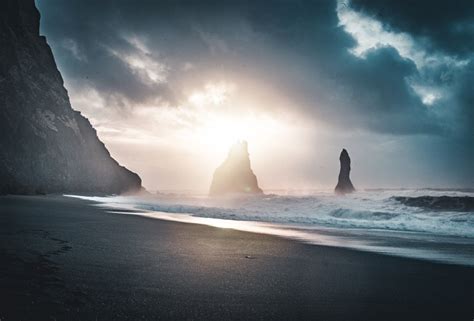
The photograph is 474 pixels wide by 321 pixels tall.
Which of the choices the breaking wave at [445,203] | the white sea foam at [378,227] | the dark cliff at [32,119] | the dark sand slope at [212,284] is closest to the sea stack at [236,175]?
the dark cliff at [32,119]

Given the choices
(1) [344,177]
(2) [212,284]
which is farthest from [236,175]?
(2) [212,284]

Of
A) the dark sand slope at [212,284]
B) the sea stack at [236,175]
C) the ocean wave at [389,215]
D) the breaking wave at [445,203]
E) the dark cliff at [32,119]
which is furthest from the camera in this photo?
the sea stack at [236,175]

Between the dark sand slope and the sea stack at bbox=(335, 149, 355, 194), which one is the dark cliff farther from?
the sea stack at bbox=(335, 149, 355, 194)

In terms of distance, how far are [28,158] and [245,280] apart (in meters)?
51.5

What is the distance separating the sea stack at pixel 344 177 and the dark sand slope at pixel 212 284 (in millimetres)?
66192

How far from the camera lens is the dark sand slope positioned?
11.6 ft

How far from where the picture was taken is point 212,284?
4828 millimetres

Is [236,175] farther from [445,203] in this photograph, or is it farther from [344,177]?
[445,203]

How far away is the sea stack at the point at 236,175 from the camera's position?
11438 cm

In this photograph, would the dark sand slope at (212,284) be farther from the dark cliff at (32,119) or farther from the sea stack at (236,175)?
the sea stack at (236,175)

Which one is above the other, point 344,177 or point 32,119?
point 32,119

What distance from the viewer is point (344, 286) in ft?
16.8

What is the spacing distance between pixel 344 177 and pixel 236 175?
50.9 m

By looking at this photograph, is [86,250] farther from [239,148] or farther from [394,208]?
[239,148]
